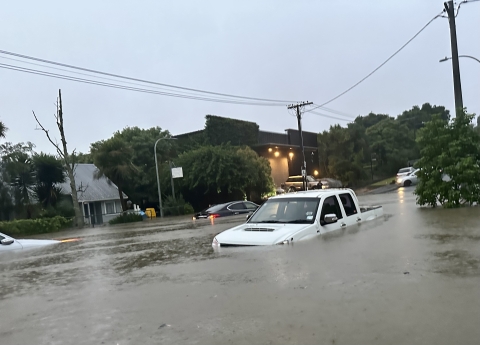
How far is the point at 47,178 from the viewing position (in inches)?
1326

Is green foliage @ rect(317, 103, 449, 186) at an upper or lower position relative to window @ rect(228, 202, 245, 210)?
upper

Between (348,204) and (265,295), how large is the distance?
5817 millimetres

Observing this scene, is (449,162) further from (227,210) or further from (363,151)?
(363,151)

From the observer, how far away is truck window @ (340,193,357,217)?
434 inches

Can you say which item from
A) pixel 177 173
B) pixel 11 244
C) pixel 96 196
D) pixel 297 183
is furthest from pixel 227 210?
pixel 297 183

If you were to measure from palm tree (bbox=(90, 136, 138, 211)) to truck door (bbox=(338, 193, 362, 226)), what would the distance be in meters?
30.2

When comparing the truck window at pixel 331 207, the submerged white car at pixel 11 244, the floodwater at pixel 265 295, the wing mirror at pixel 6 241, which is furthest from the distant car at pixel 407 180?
the wing mirror at pixel 6 241

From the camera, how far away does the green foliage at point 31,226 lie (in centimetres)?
2602

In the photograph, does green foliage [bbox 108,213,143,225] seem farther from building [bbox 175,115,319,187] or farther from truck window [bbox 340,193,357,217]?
truck window [bbox 340,193,357,217]

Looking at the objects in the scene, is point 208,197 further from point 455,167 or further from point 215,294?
point 215,294

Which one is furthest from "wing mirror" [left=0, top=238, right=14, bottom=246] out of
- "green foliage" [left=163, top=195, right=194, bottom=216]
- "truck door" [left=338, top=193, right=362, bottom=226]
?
"green foliage" [left=163, top=195, right=194, bottom=216]

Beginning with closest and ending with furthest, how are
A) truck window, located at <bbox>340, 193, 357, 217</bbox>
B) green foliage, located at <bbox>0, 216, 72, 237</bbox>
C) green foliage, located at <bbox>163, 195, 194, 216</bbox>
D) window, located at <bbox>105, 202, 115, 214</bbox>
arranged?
truck window, located at <bbox>340, 193, 357, 217</bbox> → green foliage, located at <bbox>0, 216, 72, 237</bbox> → green foliage, located at <bbox>163, 195, 194, 216</bbox> → window, located at <bbox>105, 202, 115, 214</bbox>

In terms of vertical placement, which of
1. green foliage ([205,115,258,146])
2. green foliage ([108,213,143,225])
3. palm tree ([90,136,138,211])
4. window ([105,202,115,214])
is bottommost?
green foliage ([108,213,143,225])

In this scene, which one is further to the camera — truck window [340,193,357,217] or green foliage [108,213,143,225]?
green foliage [108,213,143,225]
